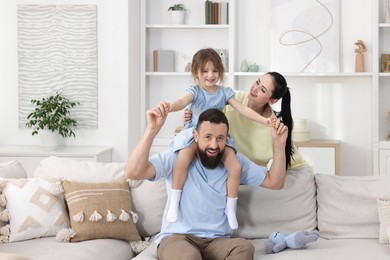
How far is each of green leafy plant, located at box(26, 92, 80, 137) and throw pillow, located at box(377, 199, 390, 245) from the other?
315 centimetres

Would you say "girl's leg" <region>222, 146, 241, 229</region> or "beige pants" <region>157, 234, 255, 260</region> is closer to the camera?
"beige pants" <region>157, 234, 255, 260</region>

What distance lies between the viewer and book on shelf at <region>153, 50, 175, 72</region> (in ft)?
21.4

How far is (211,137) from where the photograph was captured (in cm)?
320

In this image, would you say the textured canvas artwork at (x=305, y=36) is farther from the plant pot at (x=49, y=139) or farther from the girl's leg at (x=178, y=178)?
the girl's leg at (x=178, y=178)

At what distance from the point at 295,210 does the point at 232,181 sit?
1.62 feet

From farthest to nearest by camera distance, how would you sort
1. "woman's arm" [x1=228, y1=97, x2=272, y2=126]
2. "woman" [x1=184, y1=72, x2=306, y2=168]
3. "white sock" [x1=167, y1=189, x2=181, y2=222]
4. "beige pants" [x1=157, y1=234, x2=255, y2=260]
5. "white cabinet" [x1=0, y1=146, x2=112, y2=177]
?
"white cabinet" [x1=0, y1=146, x2=112, y2=177] < "woman" [x1=184, y1=72, x2=306, y2=168] < "woman's arm" [x1=228, y1=97, x2=272, y2=126] < "white sock" [x1=167, y1=189, x2=181, y2=222] < "beige pants" [x1=157, y1=234, x2=255, y2=260]

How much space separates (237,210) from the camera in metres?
3.59

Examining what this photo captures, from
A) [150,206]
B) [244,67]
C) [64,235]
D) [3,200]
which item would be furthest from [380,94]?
[3,200]

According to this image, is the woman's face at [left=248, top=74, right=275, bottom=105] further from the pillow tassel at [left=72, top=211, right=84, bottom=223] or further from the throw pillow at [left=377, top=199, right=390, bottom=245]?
the pillow tassel at [left=72, top=211, right=84, bottom=223]

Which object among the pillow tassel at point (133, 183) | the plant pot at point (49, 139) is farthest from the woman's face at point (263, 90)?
the plant pot at point (49, 139)

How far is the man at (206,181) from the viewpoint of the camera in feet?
10.3

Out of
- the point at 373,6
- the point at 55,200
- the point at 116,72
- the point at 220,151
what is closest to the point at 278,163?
the point at 220,151

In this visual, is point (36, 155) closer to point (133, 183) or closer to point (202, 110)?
point (133, 183)

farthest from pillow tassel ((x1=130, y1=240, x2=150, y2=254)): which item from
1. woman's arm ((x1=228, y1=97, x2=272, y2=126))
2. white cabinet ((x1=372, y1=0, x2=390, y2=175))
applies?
white cabinet ((x1=372, y1=0, x2=390, y2=175))
